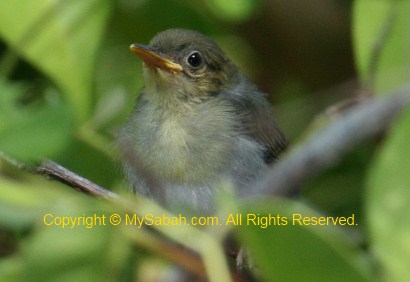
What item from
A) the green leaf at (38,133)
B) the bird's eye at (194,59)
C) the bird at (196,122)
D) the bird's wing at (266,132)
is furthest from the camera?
the bird's eye at (194,59)

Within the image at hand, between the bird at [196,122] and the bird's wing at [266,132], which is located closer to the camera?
the bird at [196,122]

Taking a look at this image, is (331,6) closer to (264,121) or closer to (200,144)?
(264,121)

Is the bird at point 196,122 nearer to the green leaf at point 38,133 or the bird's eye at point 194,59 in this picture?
the bird's eye at point 194,59

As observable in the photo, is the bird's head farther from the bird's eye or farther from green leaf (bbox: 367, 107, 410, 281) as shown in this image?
green leaf (bbox: 367, 107, 410, 281)

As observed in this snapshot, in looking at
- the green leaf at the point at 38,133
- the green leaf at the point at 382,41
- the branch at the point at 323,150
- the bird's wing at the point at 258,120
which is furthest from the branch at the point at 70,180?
the bird's wing at the point at 258,120

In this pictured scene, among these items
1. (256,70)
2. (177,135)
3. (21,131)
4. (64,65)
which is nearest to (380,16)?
(64,65)

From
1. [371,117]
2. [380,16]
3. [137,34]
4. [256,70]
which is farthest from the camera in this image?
[256,70]

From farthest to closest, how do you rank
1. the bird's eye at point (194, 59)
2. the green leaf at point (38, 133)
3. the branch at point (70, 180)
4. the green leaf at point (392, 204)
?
the bird's eye at point (194, 59), the branch at point (70, 180), the green leaf at point (38, 133), the green leaf at point (392, 204)

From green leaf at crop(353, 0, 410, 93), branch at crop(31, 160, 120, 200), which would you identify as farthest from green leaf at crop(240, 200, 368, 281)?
green leaf at crop(353, 0, 410, 93)
